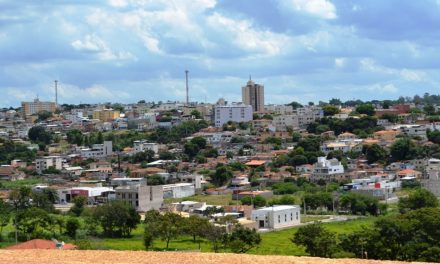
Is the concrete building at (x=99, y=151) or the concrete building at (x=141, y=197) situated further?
the concrete building at (x=99, y=151)

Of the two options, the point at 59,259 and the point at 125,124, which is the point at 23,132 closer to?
the point at 125,124

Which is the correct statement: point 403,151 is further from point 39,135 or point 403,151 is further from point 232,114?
point 39,135

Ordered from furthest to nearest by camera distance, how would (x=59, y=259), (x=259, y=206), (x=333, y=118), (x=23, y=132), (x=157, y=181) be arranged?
(x=23, y=132), (x=333, y=118), (x=157, y=181), (x=259, y=206), (x=59, y=259)

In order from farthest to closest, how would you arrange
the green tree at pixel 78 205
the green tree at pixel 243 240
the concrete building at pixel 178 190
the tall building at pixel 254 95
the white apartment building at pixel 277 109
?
the tall building at pixel 254 95
the white apartment building at pixel 277 109
the concrete building at pixel 178 190
the green tree at pixel 78 205
the green tree at pixel 243 240

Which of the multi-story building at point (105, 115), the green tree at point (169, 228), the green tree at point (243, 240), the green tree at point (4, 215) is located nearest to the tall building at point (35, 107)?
the multi-story building at point (105, 115)

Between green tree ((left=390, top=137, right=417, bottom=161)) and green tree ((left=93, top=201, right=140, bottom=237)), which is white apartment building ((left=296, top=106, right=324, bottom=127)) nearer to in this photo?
green tree ((left=390, top=137, right=417, bottom=161))

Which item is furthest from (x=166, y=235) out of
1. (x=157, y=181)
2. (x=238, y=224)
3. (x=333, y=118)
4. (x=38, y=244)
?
(x=333, y=118)

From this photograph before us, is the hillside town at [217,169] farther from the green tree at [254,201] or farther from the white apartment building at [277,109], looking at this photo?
the white apartment building at [277,109]
